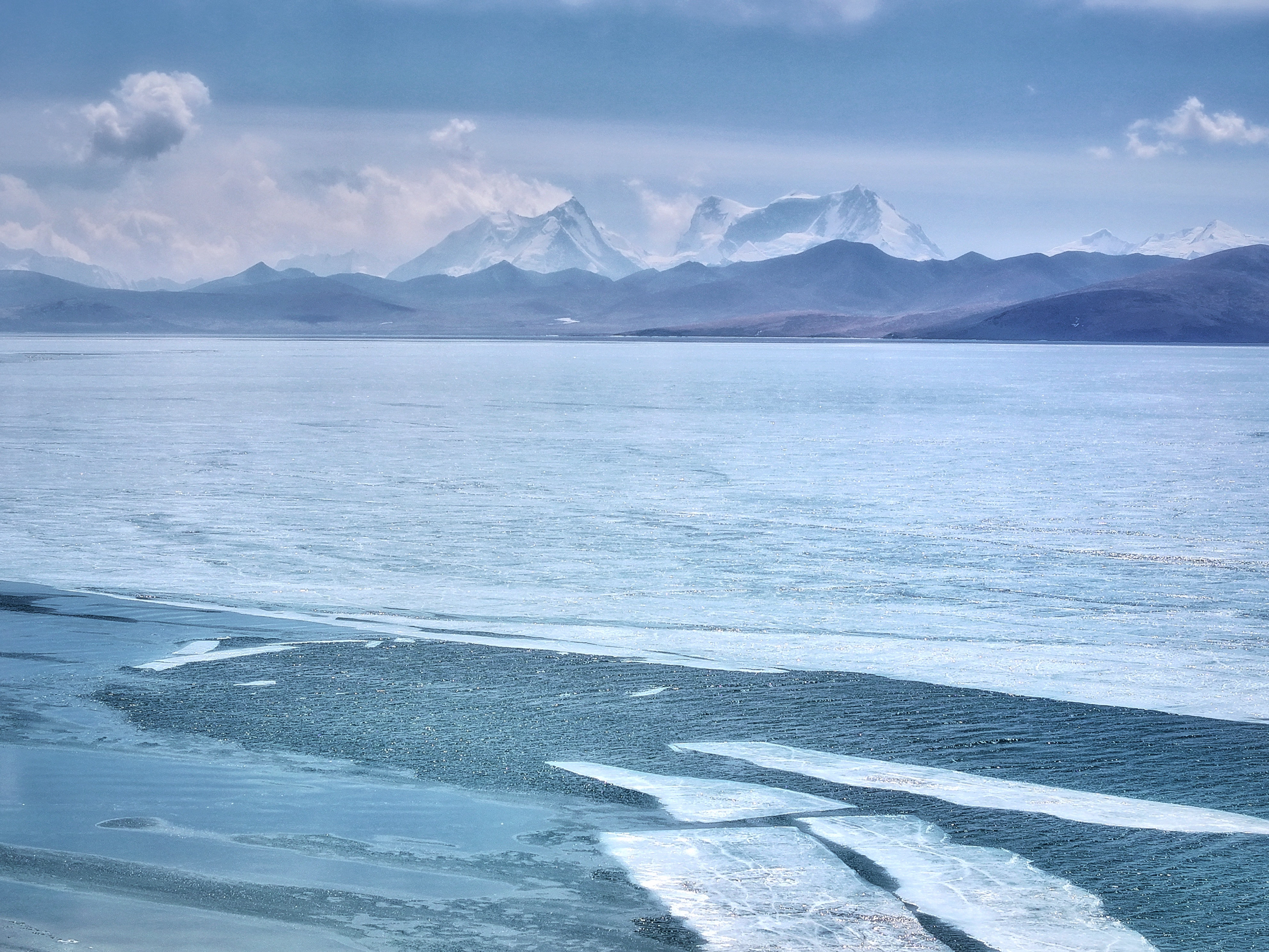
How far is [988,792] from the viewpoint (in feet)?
19.1

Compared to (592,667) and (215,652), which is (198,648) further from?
(592,667)

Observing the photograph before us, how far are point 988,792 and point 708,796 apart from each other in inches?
46.7

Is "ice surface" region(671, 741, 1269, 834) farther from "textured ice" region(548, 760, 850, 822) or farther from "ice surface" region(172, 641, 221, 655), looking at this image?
"ice surface" region(172, 641, 221, 655)

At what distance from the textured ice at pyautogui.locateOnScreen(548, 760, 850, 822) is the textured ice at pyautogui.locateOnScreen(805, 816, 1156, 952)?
0.19 metres

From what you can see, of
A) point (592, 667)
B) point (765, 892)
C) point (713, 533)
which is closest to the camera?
point (765, 892)

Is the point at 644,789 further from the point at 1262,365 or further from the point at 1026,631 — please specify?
the point at 1262,365

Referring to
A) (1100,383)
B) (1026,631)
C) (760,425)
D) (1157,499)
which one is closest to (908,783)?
(1026,631)

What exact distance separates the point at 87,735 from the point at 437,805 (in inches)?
80.5

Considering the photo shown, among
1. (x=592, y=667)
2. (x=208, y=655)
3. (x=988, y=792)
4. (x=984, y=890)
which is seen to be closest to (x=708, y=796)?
(x=988, y=792)

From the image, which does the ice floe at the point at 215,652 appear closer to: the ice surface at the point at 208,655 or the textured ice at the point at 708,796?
the ice surface at the point at 208,655

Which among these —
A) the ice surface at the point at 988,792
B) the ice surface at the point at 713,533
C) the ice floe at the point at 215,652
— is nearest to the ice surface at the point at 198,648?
the ice floe at the point at 215,652

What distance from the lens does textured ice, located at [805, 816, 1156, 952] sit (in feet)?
14.1

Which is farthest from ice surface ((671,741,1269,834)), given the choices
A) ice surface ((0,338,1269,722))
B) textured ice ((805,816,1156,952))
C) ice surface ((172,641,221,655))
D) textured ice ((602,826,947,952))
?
ice surface ((172,641,221,655))

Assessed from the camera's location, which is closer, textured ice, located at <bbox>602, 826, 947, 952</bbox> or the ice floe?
textured ice, located at <bbox>602, 826, 947, 952</bbox>
